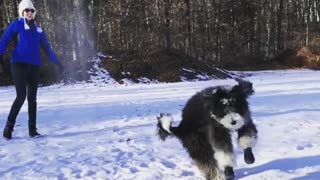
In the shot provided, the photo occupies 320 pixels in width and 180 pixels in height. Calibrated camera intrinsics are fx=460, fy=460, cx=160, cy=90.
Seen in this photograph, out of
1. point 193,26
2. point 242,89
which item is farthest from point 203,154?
point 193,26

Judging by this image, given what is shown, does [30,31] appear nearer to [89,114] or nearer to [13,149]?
[13,149]

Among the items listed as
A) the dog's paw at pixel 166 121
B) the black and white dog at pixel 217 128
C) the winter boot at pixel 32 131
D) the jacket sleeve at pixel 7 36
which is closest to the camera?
→ the black and white dog at pixel 217 128

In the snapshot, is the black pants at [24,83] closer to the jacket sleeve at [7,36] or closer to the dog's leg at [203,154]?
the jacket sleeve at [7,36]

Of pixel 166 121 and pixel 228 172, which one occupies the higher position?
pixel 166 121

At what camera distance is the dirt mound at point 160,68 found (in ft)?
57.3

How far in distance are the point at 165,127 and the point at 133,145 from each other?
5.99 feet

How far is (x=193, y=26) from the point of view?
29.2m

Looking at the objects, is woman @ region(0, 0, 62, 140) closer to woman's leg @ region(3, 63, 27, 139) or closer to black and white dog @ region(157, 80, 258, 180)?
woman's leg @ region(3, 63, 27, 139)

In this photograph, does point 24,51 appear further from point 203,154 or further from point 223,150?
point 223,150

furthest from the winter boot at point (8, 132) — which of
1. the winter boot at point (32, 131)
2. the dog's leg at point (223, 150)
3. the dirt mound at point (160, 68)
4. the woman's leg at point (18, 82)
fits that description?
the dirt mound at point (160, 68)

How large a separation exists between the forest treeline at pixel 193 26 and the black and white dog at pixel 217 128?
63.8ft

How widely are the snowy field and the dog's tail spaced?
19.3 inches

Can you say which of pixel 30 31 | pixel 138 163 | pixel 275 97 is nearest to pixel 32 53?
pixel 30 31

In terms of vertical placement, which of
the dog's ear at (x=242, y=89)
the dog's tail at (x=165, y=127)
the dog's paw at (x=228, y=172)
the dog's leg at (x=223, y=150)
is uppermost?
the dog's ear at (x=242, y=89)
